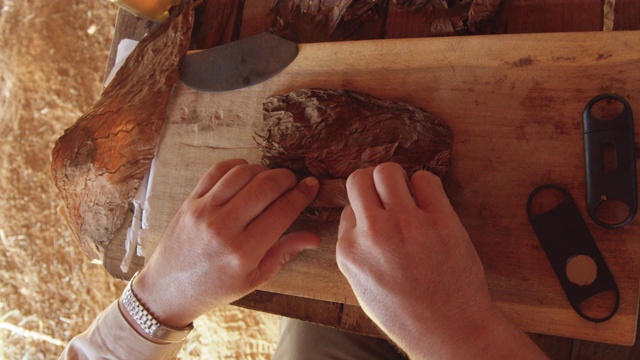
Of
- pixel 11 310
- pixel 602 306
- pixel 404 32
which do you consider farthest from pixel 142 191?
pixel 11 310

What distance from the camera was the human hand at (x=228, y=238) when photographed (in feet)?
3.03

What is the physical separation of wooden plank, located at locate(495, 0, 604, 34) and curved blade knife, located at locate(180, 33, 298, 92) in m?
0.46

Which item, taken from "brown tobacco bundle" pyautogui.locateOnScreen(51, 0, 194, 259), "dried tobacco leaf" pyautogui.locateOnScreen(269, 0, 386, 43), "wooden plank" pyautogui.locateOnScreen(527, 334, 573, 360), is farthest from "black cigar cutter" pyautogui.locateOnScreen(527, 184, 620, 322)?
"brown tobacco bundle" pyautogui.locateOnScreen(51, 0, 194, 259)

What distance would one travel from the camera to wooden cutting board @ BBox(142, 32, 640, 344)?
0.88m

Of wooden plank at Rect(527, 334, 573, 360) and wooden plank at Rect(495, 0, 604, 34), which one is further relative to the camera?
wooden plank at Rect(527, 334, 573, 360)

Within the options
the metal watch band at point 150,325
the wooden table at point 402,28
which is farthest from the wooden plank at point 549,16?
the metal watch band at point 150,325

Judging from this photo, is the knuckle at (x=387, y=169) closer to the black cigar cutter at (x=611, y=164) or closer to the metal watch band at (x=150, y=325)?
the black cigar cutter at (x=611, y=164)

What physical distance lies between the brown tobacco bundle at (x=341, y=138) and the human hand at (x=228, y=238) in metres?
0.04

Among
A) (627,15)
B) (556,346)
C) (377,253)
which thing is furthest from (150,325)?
(627,15)

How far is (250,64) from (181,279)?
50cm

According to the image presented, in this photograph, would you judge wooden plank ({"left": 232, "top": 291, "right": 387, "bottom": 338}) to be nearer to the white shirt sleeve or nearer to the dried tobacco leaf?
the white shirt sleeve

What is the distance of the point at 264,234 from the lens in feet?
3.07

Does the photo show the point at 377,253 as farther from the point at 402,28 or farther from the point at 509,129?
the point at 402,28

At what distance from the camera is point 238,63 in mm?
1126
